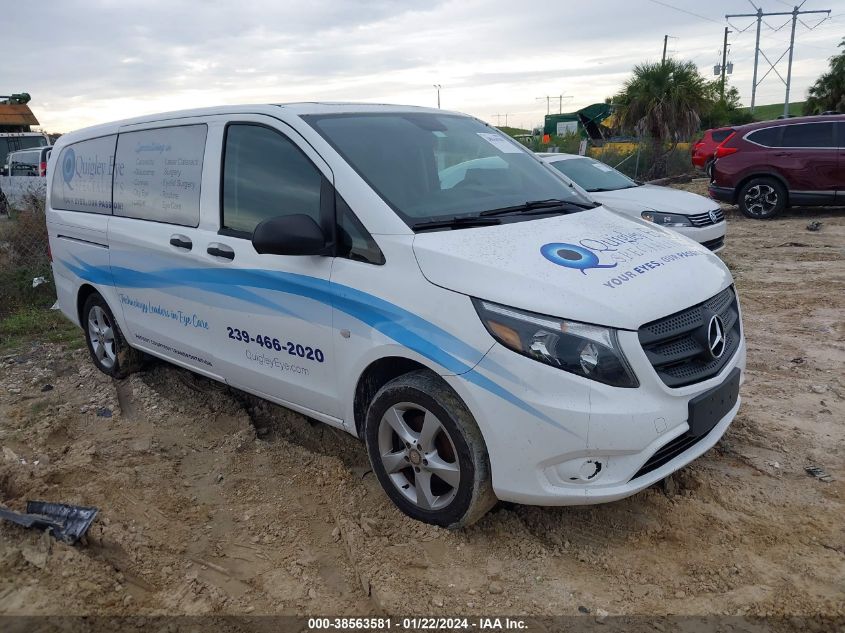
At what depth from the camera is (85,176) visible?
17.0ft

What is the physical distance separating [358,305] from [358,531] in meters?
1.05

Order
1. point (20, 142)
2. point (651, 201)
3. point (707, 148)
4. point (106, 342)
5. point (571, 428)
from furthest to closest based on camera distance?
point (20, 142)
point (707, 148)
point (651, 201)
point (106, 342)
point (571, 428)

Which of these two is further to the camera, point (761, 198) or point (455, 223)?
point (761, 198)

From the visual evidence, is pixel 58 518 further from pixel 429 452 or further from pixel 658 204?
pixel 658 204

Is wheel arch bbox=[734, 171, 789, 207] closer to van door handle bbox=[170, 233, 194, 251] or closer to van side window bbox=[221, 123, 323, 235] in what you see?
van side window bbox=[221, 123, 323, 235]

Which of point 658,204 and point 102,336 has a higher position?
point 658,204

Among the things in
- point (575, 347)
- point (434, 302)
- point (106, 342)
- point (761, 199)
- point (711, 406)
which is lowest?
point (106, 342)

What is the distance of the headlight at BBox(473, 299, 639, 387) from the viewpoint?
260cm

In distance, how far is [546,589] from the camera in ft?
9.02

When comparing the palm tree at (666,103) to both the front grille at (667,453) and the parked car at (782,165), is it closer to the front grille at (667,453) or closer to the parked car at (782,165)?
the parked car at (782,165)

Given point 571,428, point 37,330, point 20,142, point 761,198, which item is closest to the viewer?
point 571,428

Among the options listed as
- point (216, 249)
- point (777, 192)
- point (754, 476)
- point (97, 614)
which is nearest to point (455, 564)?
point (97, 614)

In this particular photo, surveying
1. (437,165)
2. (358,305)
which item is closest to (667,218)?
(437,165)

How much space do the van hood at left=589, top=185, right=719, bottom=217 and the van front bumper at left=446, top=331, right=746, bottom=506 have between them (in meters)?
5.54
